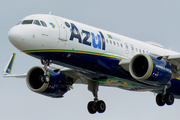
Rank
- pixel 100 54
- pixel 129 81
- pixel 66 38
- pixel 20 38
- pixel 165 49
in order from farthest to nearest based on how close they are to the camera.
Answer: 1. pixel 165 49
2. pixel 129 81
3. pixel 100 54
4. pixel 66 38
5. pixel 20 38

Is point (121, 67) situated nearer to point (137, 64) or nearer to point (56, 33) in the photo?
point (137, 64)

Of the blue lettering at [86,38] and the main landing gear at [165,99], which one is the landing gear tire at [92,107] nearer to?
the main landing gear at [165,99]

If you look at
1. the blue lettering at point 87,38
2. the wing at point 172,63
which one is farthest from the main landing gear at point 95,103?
the blue lettering at point 87,38

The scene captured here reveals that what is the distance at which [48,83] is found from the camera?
2942 cm

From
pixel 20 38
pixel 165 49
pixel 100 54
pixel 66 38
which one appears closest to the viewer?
pixel 20 38

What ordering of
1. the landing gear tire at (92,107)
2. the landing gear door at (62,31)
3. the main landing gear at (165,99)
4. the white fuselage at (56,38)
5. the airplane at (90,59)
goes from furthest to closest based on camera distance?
the landing gear tire at (92,107) < the main landing gear at (165,99) < the landing gear door at (62,31) < the airplane at (90,59) < the white fuselage at (56,38)

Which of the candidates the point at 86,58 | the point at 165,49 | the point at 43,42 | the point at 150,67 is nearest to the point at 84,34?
the point at 86,58

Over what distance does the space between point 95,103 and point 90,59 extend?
21.4 feet

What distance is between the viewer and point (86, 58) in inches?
992

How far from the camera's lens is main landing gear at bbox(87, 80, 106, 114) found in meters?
30.4

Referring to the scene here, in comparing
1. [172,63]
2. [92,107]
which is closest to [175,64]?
[172,63]

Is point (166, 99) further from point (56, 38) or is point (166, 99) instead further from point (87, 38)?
point (56, 38)

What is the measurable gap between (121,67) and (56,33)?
537 cm

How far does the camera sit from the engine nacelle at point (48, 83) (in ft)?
95.7
